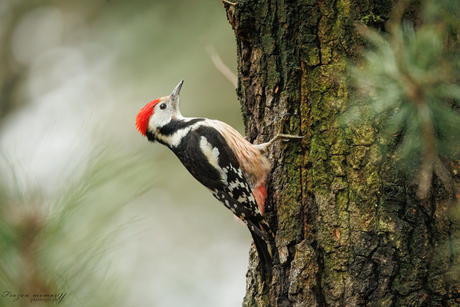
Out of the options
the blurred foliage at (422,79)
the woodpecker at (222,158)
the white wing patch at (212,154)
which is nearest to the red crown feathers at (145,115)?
the woodpecker at (222,158)

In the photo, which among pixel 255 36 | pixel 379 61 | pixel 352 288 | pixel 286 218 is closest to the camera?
pixel 379 61

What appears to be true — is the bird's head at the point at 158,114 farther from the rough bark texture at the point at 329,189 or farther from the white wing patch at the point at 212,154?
the rough bark texture at the point at 329,189

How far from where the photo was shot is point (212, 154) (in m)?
2.64

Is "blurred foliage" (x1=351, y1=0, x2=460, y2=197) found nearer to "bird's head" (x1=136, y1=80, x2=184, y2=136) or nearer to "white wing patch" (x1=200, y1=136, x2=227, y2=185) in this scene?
"white wing patch" (x1=200, y1=136, x2=227, y2=185)

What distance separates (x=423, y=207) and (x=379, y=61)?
3.26ft

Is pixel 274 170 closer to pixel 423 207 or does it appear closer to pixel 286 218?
pixel 286 218

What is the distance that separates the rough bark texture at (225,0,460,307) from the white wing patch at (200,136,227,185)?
45 centimetres

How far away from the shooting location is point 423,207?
1.58 m

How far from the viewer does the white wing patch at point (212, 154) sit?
261cm

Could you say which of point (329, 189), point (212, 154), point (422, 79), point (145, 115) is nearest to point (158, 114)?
point (145, 115)

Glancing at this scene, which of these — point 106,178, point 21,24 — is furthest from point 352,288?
point 21,24

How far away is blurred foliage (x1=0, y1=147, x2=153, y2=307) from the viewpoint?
116 centimetres

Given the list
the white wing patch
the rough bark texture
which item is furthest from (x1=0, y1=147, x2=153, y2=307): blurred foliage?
the white wing patch

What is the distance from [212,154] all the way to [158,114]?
0.63m
